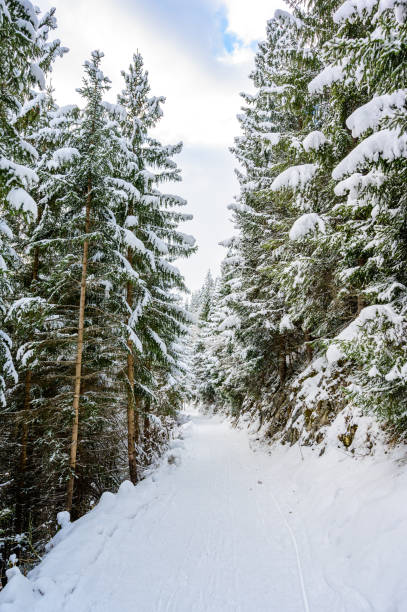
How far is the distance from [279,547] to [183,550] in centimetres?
166

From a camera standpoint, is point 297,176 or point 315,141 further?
point 297,176

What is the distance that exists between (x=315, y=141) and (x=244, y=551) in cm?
826

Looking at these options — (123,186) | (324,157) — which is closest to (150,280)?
(123,186)

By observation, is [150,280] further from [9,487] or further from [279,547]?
[279,547]

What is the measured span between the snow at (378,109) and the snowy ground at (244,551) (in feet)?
18.6

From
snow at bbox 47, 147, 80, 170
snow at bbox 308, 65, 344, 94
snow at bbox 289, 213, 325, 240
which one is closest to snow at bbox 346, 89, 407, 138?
snow at bbox 308, 65, 344, 94

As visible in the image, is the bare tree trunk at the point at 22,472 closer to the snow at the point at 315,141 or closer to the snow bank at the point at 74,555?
the snow bank at the point at 74,555

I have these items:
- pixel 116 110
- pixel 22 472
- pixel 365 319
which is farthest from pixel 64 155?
pixel 22 472

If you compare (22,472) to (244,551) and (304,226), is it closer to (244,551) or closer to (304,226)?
(244,551)

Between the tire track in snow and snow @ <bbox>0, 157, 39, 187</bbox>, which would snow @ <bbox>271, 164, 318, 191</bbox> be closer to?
snow @ <bbox>0, 157, 39, 187</bbox>

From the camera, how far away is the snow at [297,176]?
6.77 metres

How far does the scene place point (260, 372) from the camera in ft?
49.4

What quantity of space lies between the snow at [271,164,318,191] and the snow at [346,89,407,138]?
6.73 ft

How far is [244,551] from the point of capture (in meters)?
5.03
